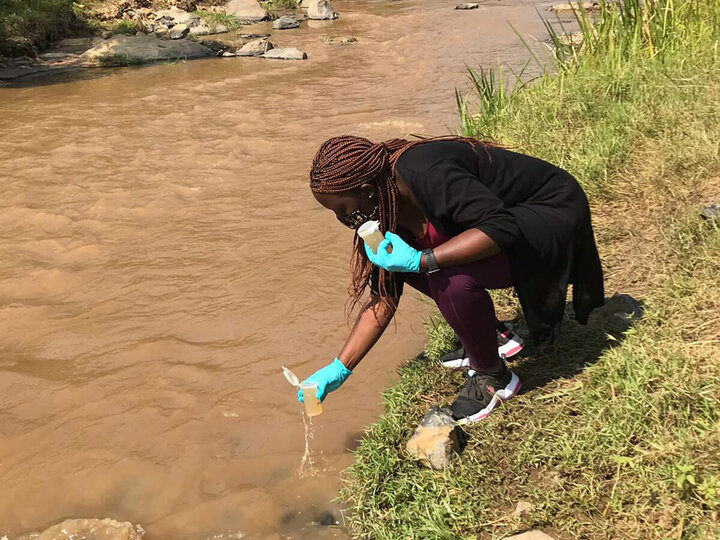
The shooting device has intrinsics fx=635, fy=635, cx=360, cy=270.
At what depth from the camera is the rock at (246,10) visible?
1427cm

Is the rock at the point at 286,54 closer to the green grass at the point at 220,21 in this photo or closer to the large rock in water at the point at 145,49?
the large rock in water at the point at 145,49

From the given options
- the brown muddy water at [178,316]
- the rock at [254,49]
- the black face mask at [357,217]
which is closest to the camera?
the black face mask at [357,217]

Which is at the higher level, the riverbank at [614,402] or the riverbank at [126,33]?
the riverbank at [126,33]

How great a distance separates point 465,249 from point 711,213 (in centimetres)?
148

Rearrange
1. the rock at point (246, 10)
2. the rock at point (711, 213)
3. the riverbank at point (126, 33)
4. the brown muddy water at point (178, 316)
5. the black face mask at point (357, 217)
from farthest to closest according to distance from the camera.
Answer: the rock at point (246, 10)
the riverbank at point (126, 33)
the rock at point (711, 213)
the brown muddy water at point (178, 316)
the black face mask at point (357, 217)

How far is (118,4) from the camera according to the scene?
13.7m

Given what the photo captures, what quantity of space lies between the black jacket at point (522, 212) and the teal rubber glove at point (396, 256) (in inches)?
5.1

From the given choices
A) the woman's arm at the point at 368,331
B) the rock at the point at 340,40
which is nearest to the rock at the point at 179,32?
the rock at the point at 340,40

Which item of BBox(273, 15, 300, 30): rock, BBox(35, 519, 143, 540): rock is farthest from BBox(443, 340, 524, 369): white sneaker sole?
BBox(273, 15, 300, 30): rock

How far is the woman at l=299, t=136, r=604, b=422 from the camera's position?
192 cm

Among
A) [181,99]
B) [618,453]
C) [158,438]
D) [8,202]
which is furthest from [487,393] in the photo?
[181,99]

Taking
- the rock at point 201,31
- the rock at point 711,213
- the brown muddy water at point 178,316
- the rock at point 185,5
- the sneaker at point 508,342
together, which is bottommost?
the brown muddy water at point 178,316

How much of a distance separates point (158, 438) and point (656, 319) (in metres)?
2.02

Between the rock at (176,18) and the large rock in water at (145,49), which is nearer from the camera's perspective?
the large rock in water at (145,49)
